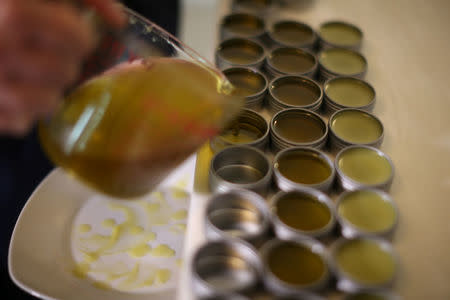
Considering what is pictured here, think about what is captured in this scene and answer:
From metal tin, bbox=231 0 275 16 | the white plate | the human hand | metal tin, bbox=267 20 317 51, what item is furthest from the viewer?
metal tin, bbox=231 0 275 16

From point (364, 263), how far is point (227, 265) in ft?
0.71

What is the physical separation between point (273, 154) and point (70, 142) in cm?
42

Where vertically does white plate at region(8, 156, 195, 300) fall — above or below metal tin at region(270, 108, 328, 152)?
below

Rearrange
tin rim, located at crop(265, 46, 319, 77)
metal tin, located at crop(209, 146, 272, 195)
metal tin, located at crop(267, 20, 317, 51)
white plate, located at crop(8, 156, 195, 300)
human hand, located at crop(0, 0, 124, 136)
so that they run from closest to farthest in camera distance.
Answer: human hand, located at crop(0, 0, 124, 136), metal tin, located at crop(209, 146, 272, 195), white plate, located at crop(8, 156, 195, 300), tin rim, located at crop(265, 46, 319, 77), metal tin, located at crop(267, 20, 317, 51)

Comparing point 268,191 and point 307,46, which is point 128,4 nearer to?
point 307,46

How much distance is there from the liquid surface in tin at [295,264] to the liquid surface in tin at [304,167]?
0.58 feet

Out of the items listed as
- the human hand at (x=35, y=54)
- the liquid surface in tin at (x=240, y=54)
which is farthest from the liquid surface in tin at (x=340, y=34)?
the human hand at (x=35, y=54)

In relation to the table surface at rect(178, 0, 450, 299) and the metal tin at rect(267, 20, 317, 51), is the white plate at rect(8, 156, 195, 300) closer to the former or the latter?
the table surface at rect(178, 0, 450, 299)

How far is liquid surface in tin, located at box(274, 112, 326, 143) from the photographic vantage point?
963mm

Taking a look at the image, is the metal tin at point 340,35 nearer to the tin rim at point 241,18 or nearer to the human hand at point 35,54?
the tin rim at point 241,18

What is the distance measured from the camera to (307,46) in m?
1.19

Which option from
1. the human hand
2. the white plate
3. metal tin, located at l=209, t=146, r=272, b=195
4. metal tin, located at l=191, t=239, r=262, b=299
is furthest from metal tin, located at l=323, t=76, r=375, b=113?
the human hand

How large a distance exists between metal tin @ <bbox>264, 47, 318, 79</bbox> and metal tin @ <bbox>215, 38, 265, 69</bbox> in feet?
0.10

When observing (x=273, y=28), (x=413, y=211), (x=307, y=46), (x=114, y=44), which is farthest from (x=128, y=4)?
(x=413, y=211)
